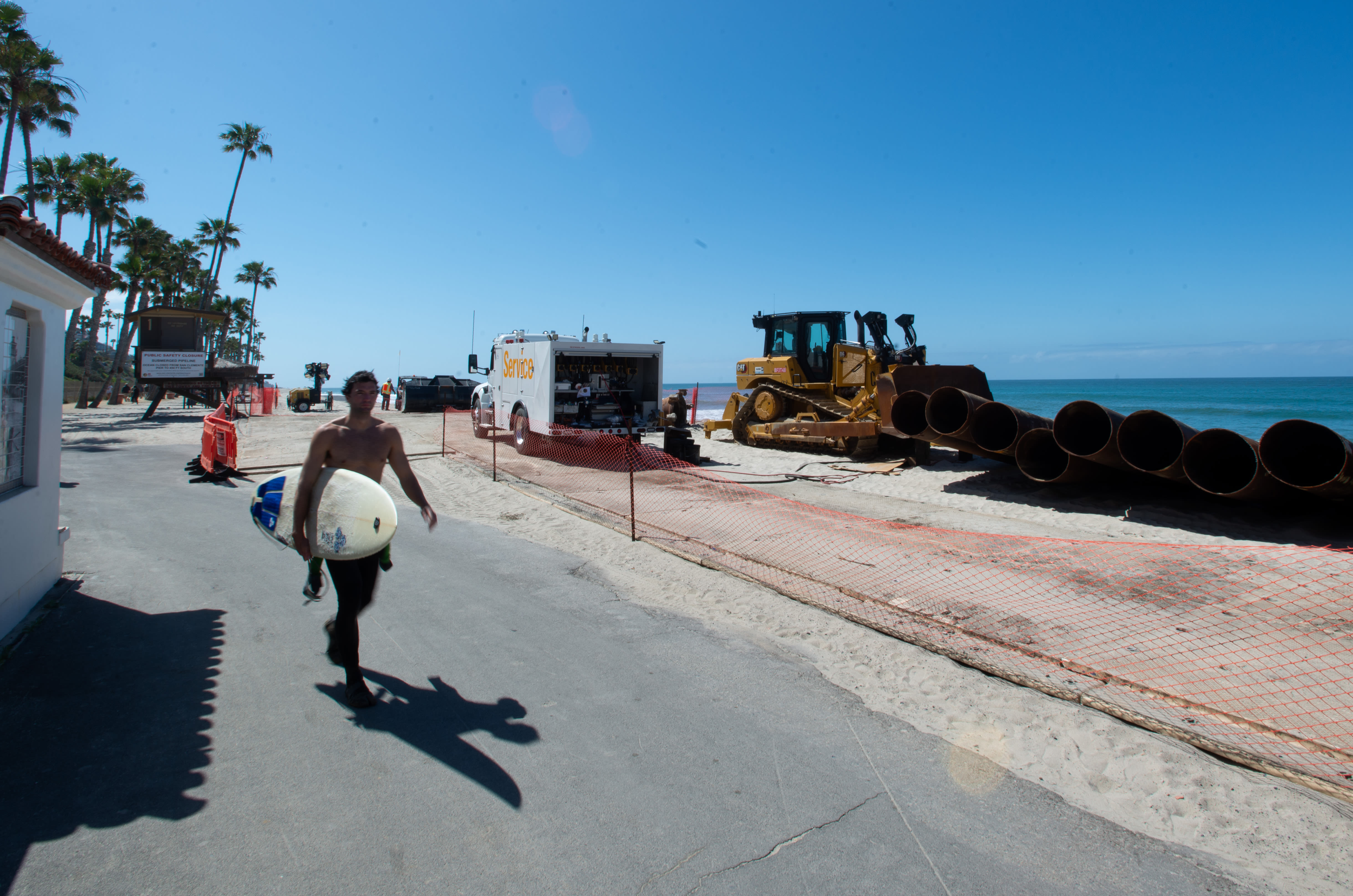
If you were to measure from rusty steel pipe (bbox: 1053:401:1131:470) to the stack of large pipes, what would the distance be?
14mm

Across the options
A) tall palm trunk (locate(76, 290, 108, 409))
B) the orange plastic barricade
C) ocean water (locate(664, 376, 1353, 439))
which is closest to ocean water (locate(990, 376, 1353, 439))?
ocean water (locate(664, 376, 1353, 439))

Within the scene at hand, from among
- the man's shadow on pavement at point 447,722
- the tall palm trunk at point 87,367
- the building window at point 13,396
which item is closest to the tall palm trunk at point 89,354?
the tall palm trunk at point 87,367

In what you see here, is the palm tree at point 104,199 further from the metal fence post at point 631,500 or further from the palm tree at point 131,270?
the metal fence post at point 631,500

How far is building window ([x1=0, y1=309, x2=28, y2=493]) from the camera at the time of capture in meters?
4.68

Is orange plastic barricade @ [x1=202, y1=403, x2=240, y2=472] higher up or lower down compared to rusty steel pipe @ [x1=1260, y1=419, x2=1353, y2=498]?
lower down

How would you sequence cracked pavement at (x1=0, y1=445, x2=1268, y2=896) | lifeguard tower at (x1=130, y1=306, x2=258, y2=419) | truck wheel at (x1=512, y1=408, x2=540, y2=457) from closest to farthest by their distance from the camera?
cracked pavement at (x1=0, y1=445, x2=1268, y2=896) < truck wheel at (x1=512, y1=408, x2=540, y2=457) < lifeguard tower at (x1=130, y1=306, x2=258, y2=419)

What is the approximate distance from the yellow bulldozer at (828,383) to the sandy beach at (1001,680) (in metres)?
1.77

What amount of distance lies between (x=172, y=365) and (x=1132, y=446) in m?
29.7

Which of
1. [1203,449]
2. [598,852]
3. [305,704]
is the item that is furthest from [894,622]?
[1203,449]

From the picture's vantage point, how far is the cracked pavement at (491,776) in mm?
2496

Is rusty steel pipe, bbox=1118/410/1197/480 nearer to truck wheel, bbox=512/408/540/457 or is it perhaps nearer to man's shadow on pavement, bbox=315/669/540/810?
man's shadow on pavement, bbox=315/669/540/810

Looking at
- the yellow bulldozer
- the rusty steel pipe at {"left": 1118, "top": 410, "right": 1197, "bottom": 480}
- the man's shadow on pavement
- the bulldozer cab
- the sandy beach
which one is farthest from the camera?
the bulldozer cab

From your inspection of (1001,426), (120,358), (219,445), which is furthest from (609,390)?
(120,358)

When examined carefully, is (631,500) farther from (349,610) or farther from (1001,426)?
(1001,426)
